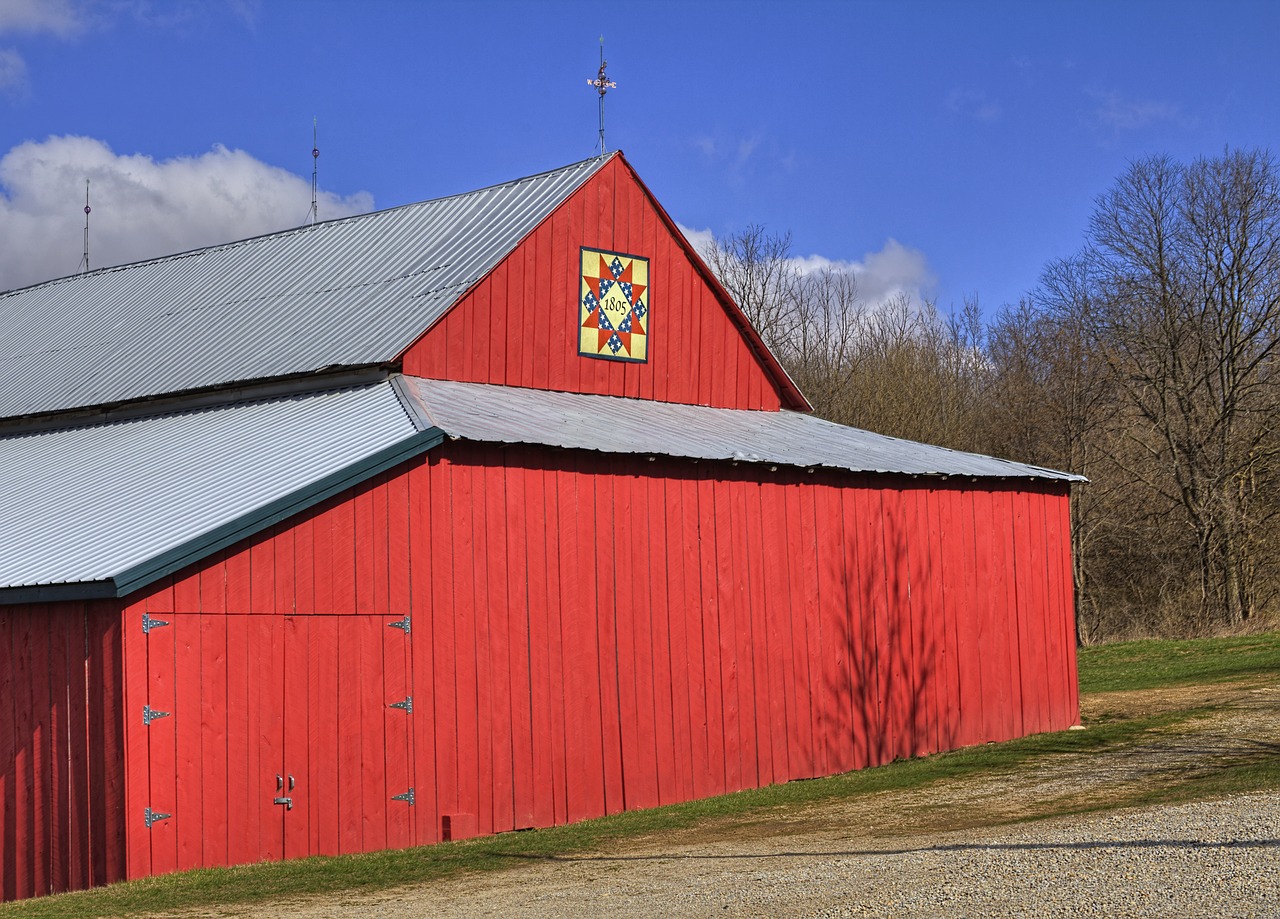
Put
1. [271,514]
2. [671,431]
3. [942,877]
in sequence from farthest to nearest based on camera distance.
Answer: [671,431], [271,514], [942,877]

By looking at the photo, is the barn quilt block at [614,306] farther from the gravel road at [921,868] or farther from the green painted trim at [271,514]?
the gravel road at [921,868]

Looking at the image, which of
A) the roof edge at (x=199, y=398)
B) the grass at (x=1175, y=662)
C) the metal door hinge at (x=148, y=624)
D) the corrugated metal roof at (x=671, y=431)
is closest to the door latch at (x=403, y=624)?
the corrugated metal roof at (x=671, y=431)

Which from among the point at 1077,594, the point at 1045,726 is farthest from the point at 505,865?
the point at 1077,594

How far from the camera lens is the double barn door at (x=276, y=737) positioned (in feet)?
41.0

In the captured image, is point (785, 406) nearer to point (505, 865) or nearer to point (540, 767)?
point (540, 767)

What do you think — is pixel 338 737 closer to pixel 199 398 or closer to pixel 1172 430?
pixel 199 398

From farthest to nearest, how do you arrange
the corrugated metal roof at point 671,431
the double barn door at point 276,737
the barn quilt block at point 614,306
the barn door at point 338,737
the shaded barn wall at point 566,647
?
1. the barn quilt block at point 614,306
2. the corrugated metal roof at point 671,431
3. the barn door at point 338,737
4. the shaded barn wall at point 566,647
5. the double barn door at point 276,737

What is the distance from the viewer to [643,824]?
14945 mm

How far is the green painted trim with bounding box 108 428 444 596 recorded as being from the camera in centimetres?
1220

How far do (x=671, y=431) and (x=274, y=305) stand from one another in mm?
6179

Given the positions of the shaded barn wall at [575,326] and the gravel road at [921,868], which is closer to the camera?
the gravel road at [921,868]

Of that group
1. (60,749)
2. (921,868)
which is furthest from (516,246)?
(921,868)

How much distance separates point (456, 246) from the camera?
1983 cm

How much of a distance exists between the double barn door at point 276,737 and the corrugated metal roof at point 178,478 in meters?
0.80
